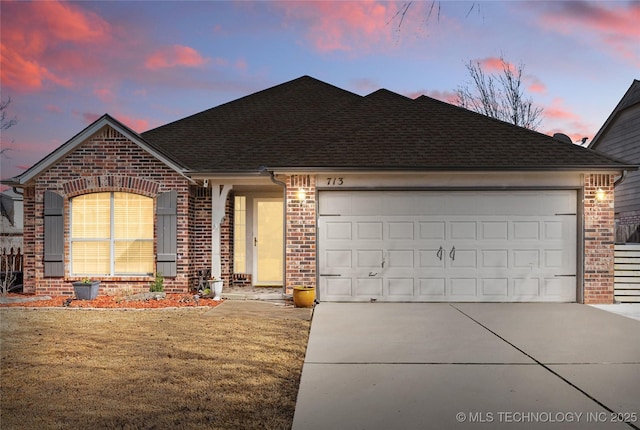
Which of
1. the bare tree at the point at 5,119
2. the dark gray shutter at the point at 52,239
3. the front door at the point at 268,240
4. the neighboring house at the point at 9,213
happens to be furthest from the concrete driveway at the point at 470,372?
the neighboring house at the point at 9,213

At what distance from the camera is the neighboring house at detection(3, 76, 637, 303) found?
30.9ft

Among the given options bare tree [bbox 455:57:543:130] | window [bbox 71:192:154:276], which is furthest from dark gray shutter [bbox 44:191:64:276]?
bare tree [bbox 455:57:543:130]

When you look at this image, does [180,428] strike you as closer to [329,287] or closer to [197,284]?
[329,287]

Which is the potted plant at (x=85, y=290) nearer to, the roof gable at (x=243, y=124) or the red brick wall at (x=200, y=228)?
the red brick wall at (x=200, y=228)

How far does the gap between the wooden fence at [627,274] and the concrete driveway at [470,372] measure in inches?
74.7

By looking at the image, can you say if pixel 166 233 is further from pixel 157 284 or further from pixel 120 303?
pixel 120 303

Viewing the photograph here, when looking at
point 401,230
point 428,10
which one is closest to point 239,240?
point 401,230

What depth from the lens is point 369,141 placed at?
10195mm

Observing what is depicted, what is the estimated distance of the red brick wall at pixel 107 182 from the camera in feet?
33.6

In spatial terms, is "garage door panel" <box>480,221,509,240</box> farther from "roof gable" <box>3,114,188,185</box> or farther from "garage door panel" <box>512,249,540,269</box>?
"roof gable" <box>3,114,188,185</box>

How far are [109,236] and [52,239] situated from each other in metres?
1.22

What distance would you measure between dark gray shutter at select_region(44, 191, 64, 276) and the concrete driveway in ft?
21.4

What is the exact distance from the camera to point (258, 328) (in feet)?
22.9

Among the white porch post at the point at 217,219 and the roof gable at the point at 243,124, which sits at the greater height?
the roof gable at the point at 243,124
